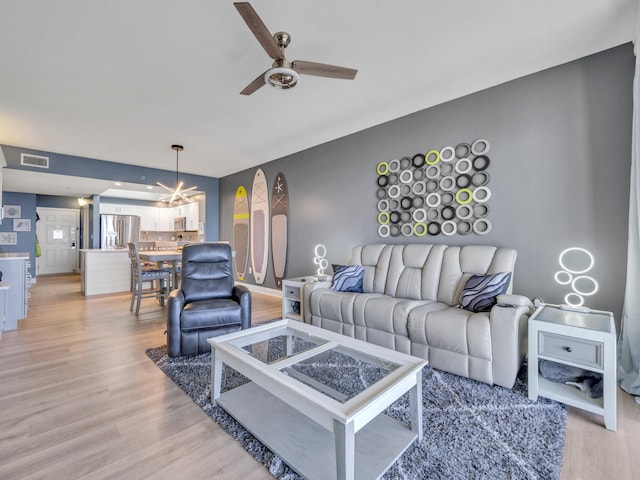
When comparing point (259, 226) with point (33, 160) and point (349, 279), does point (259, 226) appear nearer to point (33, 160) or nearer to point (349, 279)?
point (349, 279)

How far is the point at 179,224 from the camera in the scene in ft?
27.0

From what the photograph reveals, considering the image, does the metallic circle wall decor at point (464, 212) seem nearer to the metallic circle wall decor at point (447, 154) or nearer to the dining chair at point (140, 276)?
the metallic circle wall decor at point (447, 154)

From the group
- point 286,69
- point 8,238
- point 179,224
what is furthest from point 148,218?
point 286,69

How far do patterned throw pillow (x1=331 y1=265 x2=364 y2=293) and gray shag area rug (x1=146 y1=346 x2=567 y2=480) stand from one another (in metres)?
1.08

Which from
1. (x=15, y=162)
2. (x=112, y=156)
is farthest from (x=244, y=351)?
(x=15, y=162)

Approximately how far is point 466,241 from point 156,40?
336cm

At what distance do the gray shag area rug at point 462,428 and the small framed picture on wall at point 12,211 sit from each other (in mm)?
7851

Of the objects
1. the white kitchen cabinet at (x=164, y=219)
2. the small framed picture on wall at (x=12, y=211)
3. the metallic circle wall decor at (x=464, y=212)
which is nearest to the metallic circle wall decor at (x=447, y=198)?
the metallic circle wall decor at (x=464, y=212)

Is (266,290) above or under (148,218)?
under

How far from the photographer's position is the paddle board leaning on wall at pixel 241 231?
20.7 feet

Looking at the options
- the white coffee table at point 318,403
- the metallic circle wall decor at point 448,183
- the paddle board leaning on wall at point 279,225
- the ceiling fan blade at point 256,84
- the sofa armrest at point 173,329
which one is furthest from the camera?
the paddle board leaning on wall at point 279,225

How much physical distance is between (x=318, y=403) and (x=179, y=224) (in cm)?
810

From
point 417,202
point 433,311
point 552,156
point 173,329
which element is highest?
point 552,156

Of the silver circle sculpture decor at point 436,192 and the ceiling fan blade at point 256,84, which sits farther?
the silver circle sculpture decor at point 436,192
